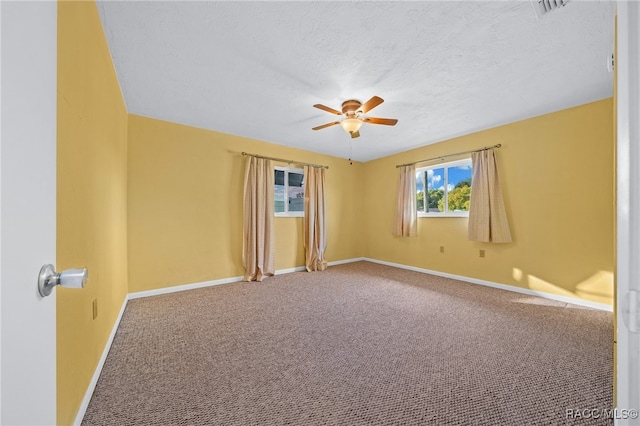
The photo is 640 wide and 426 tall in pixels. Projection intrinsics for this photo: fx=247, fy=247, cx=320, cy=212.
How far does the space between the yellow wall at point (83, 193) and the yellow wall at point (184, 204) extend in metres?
1.14

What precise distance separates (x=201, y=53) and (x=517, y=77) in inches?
112

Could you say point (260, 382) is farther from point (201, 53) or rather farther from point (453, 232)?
point (453, 232)

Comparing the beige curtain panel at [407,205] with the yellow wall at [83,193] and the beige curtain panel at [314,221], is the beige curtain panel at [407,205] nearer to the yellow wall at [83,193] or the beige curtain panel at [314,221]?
the beige curtain panel at [314,221]

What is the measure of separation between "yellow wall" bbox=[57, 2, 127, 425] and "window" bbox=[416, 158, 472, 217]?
14.4 feet

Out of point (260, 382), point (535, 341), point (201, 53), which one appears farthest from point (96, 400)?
point (535, 341)

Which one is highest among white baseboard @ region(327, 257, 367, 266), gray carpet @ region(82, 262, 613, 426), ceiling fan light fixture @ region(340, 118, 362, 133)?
ceiling fan light fixture @ region(340, 118, 362, 133)

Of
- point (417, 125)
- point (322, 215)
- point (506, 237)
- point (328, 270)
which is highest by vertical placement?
point (417, 125)

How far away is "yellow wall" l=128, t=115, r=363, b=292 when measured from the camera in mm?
3180

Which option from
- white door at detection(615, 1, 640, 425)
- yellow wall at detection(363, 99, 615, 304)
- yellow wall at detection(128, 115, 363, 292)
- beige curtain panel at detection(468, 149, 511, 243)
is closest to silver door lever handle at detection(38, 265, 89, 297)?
white door at detection(615, 1, 640, 425)

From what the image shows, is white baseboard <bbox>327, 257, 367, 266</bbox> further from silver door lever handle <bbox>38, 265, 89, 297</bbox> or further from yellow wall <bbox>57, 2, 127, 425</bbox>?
silver door lever handle <bbox>38, 265, 89, 297</bbox>

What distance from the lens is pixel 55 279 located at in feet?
1.63

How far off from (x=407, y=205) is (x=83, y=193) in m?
4.36

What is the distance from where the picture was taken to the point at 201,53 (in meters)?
1.98

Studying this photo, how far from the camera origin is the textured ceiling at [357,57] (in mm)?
1620
